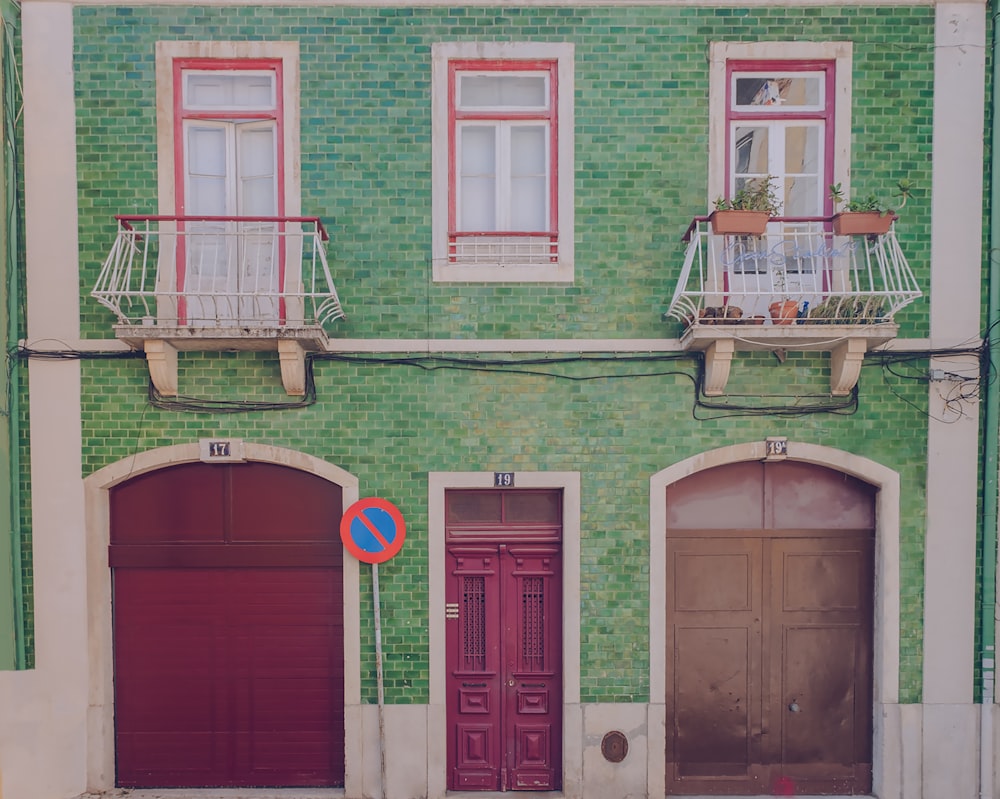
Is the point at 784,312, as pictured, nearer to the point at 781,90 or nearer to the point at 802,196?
the point at 802,196

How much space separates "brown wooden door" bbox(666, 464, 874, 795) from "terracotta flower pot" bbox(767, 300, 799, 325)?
141 centimetres

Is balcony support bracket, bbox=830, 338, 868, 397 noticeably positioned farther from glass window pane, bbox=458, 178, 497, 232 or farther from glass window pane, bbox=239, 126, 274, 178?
glass window pane, bbox=239, 126, 274, 178

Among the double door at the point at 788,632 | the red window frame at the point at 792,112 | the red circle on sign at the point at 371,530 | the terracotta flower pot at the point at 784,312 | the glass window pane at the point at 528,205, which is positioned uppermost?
the red window frame at the point at 792,112

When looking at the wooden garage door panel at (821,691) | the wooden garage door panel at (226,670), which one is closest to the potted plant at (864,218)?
the wooden garage door panel at (821,691)

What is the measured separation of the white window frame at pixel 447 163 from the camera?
5.53 meters

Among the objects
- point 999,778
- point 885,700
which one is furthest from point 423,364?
point 999,778

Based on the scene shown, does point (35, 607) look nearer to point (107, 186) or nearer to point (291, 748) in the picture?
point (291, 748)

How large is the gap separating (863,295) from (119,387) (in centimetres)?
637

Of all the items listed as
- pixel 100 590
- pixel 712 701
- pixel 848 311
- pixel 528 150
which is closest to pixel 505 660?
pixel 712 701

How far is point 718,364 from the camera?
5352mm

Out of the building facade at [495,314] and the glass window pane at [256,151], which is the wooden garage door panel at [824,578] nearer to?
the building facade at [495,314]

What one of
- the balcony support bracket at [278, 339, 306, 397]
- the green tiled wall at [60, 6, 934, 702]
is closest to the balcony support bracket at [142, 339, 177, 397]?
the green tiled wall at [60, 6, 934, 702]

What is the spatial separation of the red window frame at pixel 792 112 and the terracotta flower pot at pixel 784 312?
109 cm

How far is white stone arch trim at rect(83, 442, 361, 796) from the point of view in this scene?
220 inches
